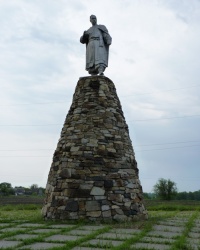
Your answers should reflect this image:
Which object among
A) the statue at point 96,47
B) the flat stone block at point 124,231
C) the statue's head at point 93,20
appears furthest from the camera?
the statue's head at point 93,20

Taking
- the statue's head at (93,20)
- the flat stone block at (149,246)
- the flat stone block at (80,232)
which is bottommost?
the flat stone block at (149,246)

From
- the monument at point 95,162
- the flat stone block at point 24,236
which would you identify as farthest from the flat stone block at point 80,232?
the monument at point 95,162

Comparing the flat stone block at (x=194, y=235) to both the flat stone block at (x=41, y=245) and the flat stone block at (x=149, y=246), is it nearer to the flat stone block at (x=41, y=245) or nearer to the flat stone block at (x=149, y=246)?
the flat stone block at (x=149, y=246)

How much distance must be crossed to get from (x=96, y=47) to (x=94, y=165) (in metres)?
3.67

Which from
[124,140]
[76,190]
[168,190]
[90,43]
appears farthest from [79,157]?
[168,190]

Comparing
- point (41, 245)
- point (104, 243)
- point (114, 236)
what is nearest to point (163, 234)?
point (114, 236)

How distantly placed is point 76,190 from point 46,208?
43.6 inches

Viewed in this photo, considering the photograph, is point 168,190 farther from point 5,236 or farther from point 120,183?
point 5,236

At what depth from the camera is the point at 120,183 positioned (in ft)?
25.2

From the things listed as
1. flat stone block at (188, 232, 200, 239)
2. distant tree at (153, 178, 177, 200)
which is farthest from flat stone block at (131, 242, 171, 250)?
distant tree at (153, 178, 177, 200)

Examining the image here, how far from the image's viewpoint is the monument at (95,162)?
24.1 ft

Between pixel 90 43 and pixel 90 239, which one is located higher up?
pixel 90 43

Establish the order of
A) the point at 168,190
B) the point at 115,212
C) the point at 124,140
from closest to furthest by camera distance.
→ the point at 115,212, the point at 124,140, the point at 168,190

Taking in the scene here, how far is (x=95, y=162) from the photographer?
774 centimetres
